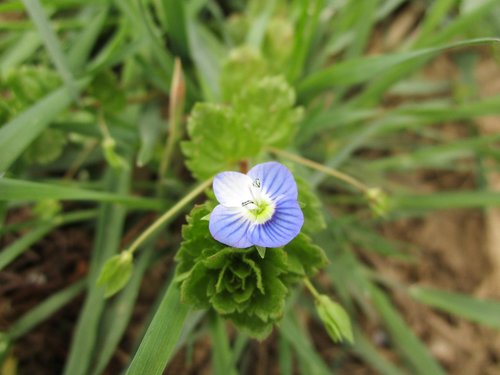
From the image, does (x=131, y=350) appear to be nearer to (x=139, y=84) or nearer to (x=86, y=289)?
(x=86, y=289)

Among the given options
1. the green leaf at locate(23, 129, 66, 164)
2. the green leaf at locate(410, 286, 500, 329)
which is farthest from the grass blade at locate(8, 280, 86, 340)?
the green leaf at locate(410, 286, 500, 329)

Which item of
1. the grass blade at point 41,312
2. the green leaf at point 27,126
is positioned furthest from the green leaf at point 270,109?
the grass blade at point 41,312

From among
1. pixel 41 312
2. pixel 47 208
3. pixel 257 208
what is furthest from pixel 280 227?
pixel 41 312

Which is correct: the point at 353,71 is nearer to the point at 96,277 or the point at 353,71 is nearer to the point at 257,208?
the point at 257,208

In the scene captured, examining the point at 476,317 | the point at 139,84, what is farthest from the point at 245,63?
the point at 476,317

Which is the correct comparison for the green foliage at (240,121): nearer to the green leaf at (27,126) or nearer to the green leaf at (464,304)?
the green leaf at (27,126)

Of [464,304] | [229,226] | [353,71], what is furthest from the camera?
[464,304]

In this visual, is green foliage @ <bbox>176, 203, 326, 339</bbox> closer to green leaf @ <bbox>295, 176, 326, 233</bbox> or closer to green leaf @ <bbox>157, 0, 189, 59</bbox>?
green leaf @ <bbox>295, 176, 326, 233</bbox>
